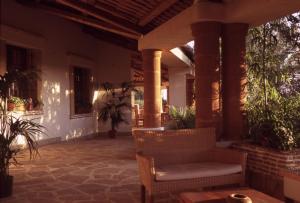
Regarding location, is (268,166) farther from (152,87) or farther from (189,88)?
(189,88)

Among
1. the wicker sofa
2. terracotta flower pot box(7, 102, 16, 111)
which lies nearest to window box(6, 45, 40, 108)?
terracotta flower pot box(7, 102, 16, 111)

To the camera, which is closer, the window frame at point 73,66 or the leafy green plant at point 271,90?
the leafy green plant at point 271,90

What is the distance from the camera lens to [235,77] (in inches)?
176

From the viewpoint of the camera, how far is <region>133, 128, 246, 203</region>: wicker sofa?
3125 millimetres

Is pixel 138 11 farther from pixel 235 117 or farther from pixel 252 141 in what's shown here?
pixel 252 141

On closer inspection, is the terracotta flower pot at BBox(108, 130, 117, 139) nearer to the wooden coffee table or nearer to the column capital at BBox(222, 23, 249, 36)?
the column capital at BBox(222, 23, 249, 36)

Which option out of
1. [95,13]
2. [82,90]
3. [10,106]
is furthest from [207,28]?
[82,90]

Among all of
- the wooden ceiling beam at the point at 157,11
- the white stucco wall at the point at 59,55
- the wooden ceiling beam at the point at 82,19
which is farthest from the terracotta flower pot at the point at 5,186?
the wooden ceiling beam at the point at 82,19

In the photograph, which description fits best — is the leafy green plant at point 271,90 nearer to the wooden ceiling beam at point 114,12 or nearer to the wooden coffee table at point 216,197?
the wooden coffee table at point 216,197

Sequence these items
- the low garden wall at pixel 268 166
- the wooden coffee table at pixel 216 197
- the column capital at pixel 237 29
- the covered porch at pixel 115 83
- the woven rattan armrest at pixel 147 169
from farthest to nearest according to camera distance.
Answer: the column capital at pixel 237 29, the covered porch at pixel 115 83, the low garden wall at pixel 268 166, the woven rattan armrest at pixel 147 169, the wooden coffee table at pixel 216 197

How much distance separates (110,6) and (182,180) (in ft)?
15.5

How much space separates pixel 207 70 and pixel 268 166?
149 centimetres

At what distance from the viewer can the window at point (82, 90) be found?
9.82 m

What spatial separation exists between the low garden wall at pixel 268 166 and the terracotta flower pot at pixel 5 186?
2890 mm
